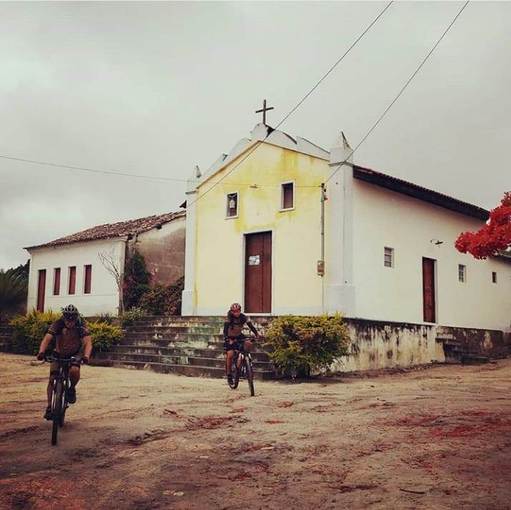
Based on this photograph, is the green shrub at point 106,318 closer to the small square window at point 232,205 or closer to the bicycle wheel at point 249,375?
the small square window at point 232,205

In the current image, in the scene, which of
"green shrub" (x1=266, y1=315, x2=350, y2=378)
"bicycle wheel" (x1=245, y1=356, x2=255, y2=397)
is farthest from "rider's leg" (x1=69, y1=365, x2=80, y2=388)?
"green shrub" (x1=266, y1=315, x2=350, y2=378)

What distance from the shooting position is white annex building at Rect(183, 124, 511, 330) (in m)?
18.7

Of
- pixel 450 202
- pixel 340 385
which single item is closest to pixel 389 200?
pixel 450 202

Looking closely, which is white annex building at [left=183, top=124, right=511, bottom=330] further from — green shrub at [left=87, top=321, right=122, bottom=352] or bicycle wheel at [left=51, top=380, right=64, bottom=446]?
bicycle wheel at [left=51, top=380, right=64, bottom=446]

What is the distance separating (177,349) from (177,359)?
25.1 inches

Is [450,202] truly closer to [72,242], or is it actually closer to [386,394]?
[386,394]

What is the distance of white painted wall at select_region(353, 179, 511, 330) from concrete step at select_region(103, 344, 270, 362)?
3.81 metres

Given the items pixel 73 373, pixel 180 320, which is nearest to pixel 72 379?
pixel 73 373

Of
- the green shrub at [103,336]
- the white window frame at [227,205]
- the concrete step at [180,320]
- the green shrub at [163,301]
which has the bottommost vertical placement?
the green shrub at [103,336]

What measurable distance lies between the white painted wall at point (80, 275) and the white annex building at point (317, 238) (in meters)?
4.27

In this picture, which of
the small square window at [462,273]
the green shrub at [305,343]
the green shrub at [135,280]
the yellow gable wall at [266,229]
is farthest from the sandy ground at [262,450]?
the green shrub at [135,280]

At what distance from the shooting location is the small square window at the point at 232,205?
21312 mm

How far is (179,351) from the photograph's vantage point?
58.4 ft

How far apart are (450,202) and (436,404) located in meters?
13.3
